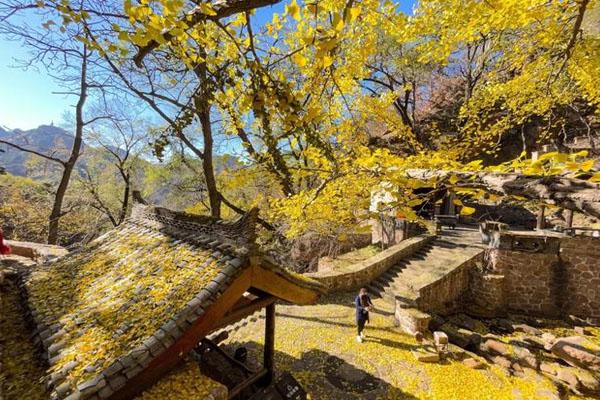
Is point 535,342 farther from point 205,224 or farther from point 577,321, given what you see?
point 205,224

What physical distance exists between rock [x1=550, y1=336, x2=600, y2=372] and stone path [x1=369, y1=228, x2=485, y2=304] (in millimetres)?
3926

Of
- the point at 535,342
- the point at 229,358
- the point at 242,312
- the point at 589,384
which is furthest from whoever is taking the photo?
the point at 535,342

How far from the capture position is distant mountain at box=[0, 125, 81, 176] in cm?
1332

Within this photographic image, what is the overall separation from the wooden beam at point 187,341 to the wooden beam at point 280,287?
156 millimetres

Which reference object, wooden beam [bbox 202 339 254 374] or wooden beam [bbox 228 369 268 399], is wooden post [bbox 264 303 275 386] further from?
wooden beam [bbox 202 339 254 374]

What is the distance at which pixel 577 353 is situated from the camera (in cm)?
829

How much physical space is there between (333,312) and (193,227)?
7.26 m

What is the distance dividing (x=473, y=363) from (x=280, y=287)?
7.05m

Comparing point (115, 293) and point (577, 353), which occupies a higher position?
point (115, 293)

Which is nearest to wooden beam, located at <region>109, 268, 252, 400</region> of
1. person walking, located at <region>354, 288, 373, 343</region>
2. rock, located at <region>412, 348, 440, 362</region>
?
person walking, located at <region>354, 288, 373, 343</region>

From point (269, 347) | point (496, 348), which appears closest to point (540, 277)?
point (496, 348)

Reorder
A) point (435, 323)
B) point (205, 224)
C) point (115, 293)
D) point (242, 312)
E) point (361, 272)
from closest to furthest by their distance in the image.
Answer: point (115, 293) → point (242, 312) → point (205, 224) → point (435, 323) → point (361, 272)

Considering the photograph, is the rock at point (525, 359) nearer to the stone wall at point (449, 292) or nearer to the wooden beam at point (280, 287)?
the stone wall at point (449, 292)

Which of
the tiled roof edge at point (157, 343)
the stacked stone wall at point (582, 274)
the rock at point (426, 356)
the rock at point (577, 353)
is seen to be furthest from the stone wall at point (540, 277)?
the tiled roof edge at point (157, 343)
